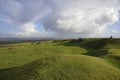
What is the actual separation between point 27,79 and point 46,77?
9.67 ft

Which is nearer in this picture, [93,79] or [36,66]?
[93,79]

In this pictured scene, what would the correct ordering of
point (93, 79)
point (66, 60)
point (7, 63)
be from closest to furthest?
point (93, 79)
point (66, 60)
point (7, 63)

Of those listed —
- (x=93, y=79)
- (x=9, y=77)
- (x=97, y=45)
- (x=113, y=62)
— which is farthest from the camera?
(x=97, y=45)

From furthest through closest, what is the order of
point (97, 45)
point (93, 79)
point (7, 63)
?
point (97, 45) < point (7, 63) < point (93, 79)

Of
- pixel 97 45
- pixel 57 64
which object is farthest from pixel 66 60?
pixel 97 45

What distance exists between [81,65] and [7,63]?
69.6 ft

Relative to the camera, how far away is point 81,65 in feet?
114

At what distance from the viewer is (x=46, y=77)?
3011 cm

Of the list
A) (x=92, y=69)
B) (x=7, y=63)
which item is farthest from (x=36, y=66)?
(x=7, y=63)

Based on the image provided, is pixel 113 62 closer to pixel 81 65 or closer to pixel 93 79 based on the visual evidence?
pixel 81 65

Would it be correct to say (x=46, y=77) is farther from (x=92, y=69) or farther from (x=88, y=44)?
(x=88, y=44)

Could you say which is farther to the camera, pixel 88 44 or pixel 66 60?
pixel 88 44

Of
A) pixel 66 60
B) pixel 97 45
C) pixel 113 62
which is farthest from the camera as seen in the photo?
pixel 97 45

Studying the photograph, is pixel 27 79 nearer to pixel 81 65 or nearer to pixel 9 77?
pixel 9 77
